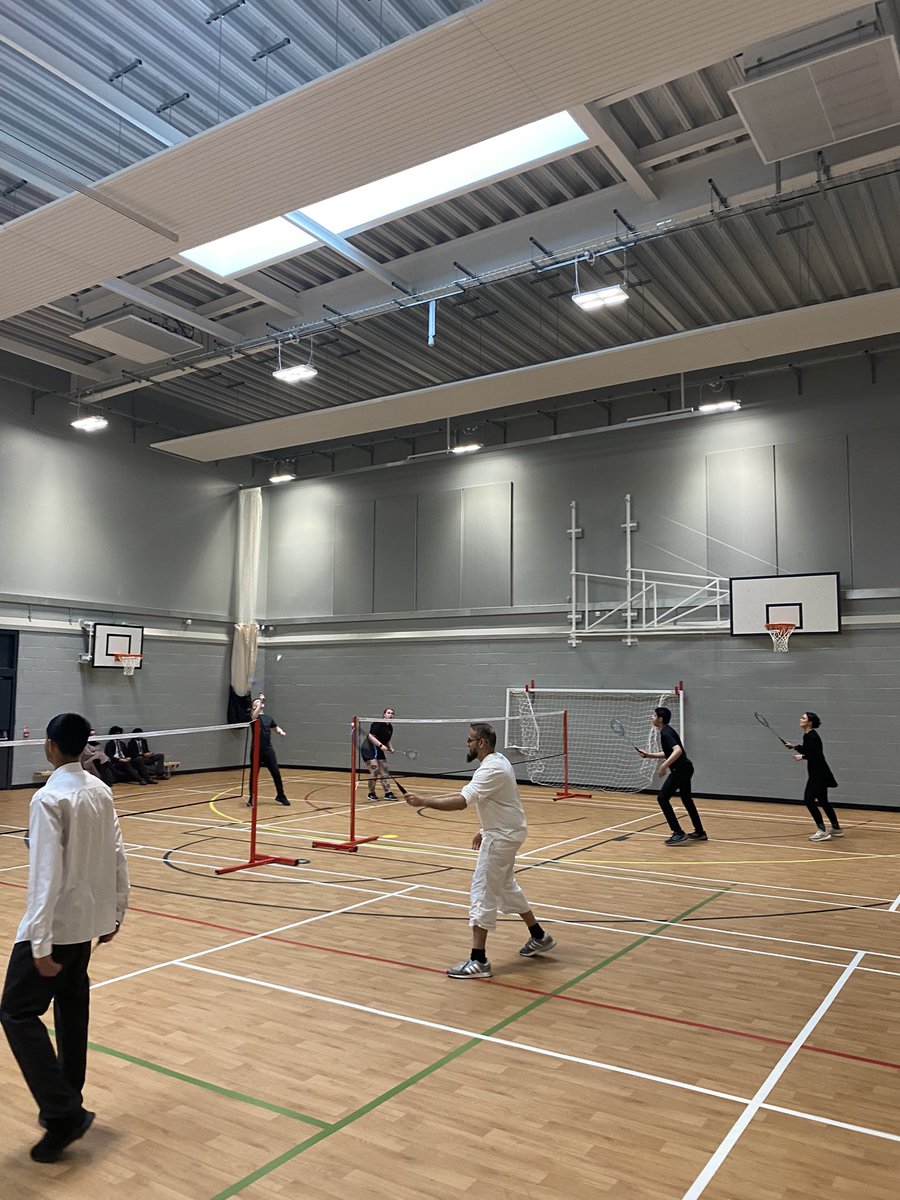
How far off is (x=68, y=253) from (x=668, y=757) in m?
10.6

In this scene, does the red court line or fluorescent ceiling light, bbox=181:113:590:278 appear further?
fluorescent ceiling light, bbox=181:113:590:278

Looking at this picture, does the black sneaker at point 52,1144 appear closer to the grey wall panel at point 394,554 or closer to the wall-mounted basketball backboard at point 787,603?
the wall-mounted basketball backboard at point 787,603

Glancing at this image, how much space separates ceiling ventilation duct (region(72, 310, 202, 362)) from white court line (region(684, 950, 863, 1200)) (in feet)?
48.2

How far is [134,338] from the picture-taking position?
1609 cm

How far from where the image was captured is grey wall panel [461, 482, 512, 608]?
71.8 feet

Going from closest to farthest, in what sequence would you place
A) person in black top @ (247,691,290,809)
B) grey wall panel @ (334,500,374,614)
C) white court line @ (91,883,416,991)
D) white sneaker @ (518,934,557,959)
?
white court line @ (91,883,416,991) < white sneaker @ (518,934,557,959) < person in black top @ (247,691,290,809) < grey wall panel @ (334,500,374,614)

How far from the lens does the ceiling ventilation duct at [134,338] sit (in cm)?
1560

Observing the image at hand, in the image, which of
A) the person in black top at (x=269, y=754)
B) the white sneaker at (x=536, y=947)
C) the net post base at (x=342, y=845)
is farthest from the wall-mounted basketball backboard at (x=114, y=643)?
the white sneaker at (x=536, y=947)

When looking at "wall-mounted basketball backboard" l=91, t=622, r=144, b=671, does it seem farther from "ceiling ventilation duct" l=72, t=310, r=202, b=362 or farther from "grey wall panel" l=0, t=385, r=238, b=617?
"ceiling ventilation duct" l=72, t=310, r=202, b=362

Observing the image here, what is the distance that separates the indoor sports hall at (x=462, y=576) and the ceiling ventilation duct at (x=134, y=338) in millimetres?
147

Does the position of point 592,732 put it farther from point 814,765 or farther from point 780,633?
point 814,765

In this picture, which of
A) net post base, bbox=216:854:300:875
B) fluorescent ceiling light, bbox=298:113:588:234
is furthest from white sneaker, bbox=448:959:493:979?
fluorescent ceiling light, bbox=298:113:588:234

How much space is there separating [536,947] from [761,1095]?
268cm

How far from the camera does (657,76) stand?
7.82 m
